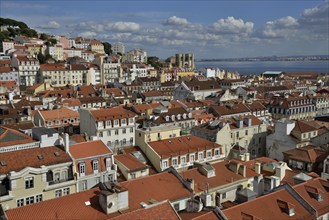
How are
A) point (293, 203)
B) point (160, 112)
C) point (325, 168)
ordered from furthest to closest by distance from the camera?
point (160, 112), point (325, 168), point (293, 203)

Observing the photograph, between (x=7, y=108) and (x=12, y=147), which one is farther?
(x=7, y=108)

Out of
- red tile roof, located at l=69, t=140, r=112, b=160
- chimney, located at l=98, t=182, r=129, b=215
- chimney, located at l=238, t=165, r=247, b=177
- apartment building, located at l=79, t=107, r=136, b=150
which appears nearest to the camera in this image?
chimney, located at l=98, t=182, r=129, b=215

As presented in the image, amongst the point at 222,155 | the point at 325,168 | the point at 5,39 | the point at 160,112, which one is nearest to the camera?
the point at 325,168

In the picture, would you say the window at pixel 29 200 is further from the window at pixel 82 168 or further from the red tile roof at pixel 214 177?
the red tile roof at pixel 214 177

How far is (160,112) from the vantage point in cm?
7325

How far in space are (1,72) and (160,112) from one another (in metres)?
79.7

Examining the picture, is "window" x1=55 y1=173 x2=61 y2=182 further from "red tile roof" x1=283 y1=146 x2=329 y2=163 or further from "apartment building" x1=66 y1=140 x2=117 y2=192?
"red tile roof" x1=283 y1=146 x2=329 y2=163

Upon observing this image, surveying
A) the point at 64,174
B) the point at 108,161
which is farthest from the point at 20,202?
the point at 108,161

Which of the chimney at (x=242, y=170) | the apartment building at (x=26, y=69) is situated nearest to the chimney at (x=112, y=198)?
the chimney at (x=242, y=170)

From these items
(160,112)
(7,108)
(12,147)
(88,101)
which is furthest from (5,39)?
(12,147)

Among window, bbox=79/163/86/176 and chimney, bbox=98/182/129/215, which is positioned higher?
chimney, bbox=98/182/129/215

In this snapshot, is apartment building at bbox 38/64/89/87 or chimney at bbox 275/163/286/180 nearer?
chimney at bbox 275/163/286/180

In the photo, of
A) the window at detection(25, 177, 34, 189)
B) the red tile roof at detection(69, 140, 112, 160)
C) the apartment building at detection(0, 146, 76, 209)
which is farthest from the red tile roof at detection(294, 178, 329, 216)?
the window at detection(25, 177, 34, 189)

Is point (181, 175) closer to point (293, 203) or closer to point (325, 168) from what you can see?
point (293, 203)
